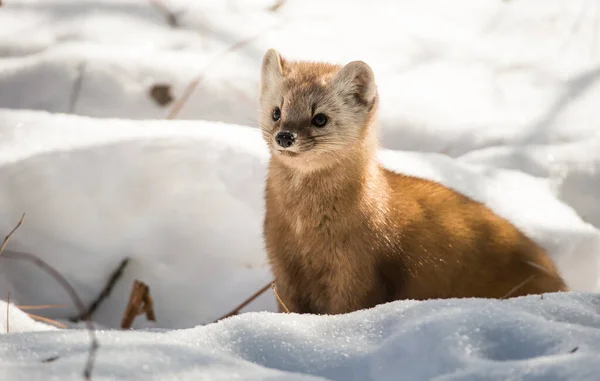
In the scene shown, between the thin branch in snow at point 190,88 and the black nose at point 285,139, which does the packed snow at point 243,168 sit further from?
the black nose at point 285,139

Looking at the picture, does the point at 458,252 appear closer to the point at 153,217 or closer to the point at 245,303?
the point at 245,303

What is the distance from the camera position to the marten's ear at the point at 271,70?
3.08 metres

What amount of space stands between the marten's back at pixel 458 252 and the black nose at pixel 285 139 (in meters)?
0.52

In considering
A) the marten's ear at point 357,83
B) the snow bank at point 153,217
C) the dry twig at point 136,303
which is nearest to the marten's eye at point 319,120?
the marten's ear at point 357,83

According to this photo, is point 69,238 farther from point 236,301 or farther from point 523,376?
point 523,376

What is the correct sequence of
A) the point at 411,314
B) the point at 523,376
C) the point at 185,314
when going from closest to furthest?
the point at 523,376, the point at 411,314, the point at 185,314

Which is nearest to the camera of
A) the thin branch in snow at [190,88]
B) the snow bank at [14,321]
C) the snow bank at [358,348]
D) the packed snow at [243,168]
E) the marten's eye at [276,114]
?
the snow bank at [358,348]

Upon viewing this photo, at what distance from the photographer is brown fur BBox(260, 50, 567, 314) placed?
2.90 meters

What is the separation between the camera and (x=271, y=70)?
3.12 meters

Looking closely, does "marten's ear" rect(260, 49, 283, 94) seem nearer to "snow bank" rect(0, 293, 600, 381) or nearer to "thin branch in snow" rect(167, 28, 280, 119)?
"thin branch in snow" rect(167, 28, 280, 119)

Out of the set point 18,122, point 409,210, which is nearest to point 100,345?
point 409,210

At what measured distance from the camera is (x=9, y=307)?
8.79ft

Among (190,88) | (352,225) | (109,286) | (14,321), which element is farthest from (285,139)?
(190,88)

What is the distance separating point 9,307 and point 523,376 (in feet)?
6.09
